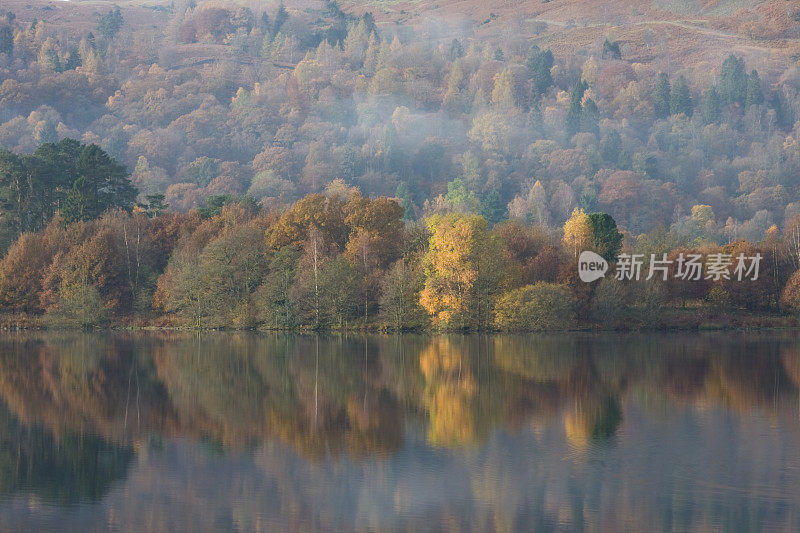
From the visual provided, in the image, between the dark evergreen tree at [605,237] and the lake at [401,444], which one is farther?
the dark evergreen tree at [605,237]

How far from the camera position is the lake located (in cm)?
1916

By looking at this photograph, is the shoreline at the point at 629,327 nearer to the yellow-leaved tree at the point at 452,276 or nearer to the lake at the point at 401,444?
the yellow-leaved tree at the point at 452,276

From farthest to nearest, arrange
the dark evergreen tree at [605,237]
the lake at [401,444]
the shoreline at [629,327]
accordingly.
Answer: the dark evergreen tree at [605,237] < the shoreline at [629,327] < the lake at [401,444]

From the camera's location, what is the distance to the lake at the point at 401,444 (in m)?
19.2

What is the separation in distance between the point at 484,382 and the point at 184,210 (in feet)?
524

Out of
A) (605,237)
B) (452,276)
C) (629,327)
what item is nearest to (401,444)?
(452,276)

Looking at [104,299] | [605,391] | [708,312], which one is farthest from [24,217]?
[605,391]

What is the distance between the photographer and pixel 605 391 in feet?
115

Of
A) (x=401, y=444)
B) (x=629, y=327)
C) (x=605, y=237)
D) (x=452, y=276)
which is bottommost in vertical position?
(x=629, y=327)

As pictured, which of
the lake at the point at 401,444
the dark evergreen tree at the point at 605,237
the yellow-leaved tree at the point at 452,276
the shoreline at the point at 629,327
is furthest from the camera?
the dark evergreen tree at the point at 605,237

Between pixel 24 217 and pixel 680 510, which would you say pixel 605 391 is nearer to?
pixel 680 510

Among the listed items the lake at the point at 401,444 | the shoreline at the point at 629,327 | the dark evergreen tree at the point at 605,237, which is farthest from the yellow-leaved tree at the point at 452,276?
the lake at the point at 401,444

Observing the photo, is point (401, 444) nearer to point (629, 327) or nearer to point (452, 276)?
point (452, 276)

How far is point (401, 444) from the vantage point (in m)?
25.4
